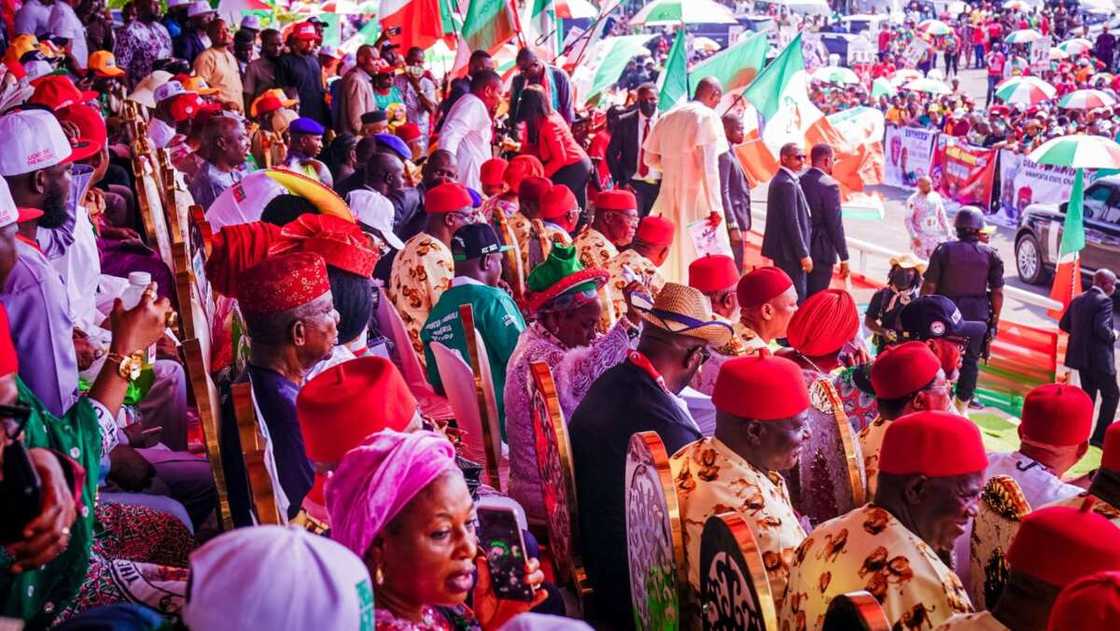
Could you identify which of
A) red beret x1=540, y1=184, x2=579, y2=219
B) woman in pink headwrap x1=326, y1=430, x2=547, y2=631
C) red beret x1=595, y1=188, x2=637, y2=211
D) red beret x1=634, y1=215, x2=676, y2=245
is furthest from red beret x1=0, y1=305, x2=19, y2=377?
red beret x1=595, y1=188, x2=637, y2=211

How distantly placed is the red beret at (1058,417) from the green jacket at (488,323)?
7.70ft

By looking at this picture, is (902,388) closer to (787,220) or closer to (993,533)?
(993,533)

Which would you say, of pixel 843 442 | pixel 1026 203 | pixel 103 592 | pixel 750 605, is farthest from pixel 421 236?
pixel 1026 203

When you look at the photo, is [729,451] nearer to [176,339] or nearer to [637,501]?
[637,501]

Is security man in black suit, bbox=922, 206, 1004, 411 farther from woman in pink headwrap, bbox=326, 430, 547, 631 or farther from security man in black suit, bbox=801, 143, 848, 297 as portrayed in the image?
woman in pink headwrap, bbox=326, 430, 547, 631

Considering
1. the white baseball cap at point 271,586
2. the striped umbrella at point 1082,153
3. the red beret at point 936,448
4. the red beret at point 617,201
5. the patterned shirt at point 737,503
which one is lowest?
the striped umbrella at point 1082,153

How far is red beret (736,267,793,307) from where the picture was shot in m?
6.21

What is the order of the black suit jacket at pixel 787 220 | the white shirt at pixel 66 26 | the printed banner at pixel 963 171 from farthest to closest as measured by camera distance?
the printed banner at pixel 963 171
the white shirt at pixel 66 26
the black suit jacket at pixel 787 220

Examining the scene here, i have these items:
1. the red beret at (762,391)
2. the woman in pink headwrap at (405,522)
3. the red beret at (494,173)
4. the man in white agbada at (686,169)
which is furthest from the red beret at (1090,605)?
the man in white agbada at (686,169)

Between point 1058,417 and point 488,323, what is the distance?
2602mm

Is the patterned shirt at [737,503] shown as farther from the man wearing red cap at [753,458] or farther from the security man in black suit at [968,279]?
the security man in black suit at [968,279]

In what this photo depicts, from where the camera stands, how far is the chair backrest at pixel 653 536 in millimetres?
3164

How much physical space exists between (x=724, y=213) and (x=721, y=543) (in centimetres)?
850

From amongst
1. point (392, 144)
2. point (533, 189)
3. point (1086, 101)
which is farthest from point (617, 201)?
point (1086, 101)
